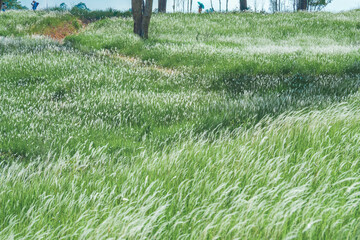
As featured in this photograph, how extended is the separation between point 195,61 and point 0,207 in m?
9.42

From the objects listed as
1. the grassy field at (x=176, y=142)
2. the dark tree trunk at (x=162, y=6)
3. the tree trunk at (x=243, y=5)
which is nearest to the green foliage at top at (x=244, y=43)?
the grassy field at (x=176, y=142)

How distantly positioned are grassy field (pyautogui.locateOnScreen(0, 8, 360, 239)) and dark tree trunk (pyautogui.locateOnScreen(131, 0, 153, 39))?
0.83m

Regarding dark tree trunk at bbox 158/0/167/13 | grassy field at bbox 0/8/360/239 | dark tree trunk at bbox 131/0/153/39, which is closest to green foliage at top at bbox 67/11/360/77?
grassy field at bbox 0/8/360/239

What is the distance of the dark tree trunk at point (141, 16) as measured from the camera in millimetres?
14742

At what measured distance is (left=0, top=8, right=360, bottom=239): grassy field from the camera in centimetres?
261

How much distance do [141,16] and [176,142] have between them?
1160 cm

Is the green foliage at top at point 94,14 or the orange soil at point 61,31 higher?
the green foliage at top at point 94,14

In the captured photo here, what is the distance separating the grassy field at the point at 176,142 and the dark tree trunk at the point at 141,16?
83cm

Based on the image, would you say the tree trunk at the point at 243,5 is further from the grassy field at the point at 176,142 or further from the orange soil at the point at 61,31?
the grassy field at the point at 176,142

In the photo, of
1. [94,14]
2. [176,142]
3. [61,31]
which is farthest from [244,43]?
[94,14]

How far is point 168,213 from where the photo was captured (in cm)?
284

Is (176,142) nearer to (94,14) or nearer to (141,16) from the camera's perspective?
(141,16)

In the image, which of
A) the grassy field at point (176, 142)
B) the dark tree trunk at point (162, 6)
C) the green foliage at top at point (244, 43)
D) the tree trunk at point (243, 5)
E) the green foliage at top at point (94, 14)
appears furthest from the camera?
the tree trunk at point (243, 5)

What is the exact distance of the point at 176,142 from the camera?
5.19m
